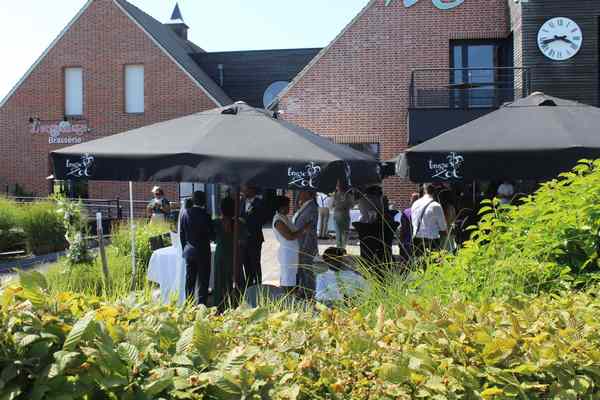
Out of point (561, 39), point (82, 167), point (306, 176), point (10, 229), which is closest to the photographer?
point (306, 176)

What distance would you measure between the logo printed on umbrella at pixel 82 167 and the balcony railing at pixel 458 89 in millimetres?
13396

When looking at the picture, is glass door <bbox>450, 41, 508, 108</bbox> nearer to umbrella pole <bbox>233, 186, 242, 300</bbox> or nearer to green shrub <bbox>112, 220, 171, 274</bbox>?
green shrub <bbox>112, 220, 171, 274</bbox>

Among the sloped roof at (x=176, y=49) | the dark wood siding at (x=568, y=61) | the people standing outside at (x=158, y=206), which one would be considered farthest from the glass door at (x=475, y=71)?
the people standing outside at (x=158, y=206)

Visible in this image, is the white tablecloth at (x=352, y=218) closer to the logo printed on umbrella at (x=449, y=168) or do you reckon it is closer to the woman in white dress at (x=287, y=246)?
the woman in white dress at (x=287, y=246)

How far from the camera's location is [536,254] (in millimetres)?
3746

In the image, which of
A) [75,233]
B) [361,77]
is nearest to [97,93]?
[361,77]

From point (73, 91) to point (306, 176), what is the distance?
21.6 metres

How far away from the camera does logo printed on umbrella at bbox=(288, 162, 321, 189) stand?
539 centimetres

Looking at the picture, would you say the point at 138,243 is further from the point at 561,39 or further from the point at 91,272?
the point at 561,39

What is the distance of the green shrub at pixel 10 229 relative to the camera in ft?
46.3

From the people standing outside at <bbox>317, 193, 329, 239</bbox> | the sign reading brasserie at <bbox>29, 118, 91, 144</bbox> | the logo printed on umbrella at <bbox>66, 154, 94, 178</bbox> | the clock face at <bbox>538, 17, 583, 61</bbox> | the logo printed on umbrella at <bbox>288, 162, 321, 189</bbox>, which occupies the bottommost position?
the people standing outside at <bbox>317, 193, 329, 239</bbox>

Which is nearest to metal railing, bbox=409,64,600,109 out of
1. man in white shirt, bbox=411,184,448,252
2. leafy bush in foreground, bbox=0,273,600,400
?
man in white shirt, bbox=411,184,448,252

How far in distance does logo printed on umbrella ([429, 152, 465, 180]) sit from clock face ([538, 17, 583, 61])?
13.1m

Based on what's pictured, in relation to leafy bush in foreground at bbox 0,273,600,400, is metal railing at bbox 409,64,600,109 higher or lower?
higher
